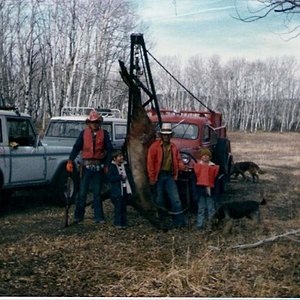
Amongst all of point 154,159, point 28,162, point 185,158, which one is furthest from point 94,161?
point 28,162

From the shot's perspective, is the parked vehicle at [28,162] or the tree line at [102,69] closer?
the tree line at [102,69]

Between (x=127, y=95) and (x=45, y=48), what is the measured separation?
1.58 feet

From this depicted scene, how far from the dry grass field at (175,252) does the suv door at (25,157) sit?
370 millimetres

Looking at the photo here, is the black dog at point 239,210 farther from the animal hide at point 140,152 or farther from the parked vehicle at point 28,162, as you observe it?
the parked vehicle at point 28,162

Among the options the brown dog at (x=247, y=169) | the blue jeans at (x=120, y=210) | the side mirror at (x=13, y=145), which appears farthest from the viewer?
the side mirror at (x=13, y=145)

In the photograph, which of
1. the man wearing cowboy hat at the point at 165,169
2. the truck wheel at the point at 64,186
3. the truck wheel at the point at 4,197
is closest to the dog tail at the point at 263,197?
the man wearing cowboy hat at the point at 165,169

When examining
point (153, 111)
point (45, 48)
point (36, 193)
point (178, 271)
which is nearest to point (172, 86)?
point (153, 111)

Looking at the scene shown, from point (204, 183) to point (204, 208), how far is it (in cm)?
15

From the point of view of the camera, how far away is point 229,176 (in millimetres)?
3619

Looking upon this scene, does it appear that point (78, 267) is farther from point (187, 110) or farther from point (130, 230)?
point (187, 110)

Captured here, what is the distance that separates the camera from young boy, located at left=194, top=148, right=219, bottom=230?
3648 millimetres

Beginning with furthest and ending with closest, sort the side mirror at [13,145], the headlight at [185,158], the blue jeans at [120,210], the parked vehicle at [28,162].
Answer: the side mirror at [13,145]
the parked vehicle at [28,162]
the headlight at [185,158]
the blue jeans at [120,210]

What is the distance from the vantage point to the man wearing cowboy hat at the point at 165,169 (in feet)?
11.5

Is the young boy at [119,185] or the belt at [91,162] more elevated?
the belt at [91,162]
